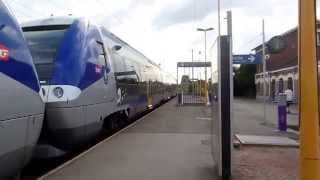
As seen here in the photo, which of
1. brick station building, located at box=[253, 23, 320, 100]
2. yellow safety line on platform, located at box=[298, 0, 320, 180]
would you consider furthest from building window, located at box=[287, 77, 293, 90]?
yellow safety line on platform, located at box=[298, 0, 320, 180]

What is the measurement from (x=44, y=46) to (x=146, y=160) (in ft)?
9.79

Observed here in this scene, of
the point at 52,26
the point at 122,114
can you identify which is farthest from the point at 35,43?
the point at 122,114

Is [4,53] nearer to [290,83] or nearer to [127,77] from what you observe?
[127,77]

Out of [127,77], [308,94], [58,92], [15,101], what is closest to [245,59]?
[127,77]

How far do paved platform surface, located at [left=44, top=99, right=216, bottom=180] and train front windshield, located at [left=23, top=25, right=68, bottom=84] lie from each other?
1.78 m

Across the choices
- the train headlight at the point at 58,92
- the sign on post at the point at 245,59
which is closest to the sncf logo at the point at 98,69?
the train headlight at the point at 58,92

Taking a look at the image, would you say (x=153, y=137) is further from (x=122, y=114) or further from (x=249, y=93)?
(x=249, y=93)

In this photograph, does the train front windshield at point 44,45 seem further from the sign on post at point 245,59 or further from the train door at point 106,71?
the sign on post at point 245,59

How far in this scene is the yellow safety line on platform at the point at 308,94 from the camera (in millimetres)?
5598

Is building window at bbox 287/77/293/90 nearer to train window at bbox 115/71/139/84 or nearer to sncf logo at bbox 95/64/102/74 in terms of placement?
train window at bbox 115/71/139/84

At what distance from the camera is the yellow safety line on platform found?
18.4 feet

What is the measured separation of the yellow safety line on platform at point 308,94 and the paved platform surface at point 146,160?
3.62 metres

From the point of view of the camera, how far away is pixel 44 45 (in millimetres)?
11070

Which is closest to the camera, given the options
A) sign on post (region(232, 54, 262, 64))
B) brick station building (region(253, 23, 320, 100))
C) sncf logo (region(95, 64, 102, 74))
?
sncf logo (region(95, 64, 102, 74))
